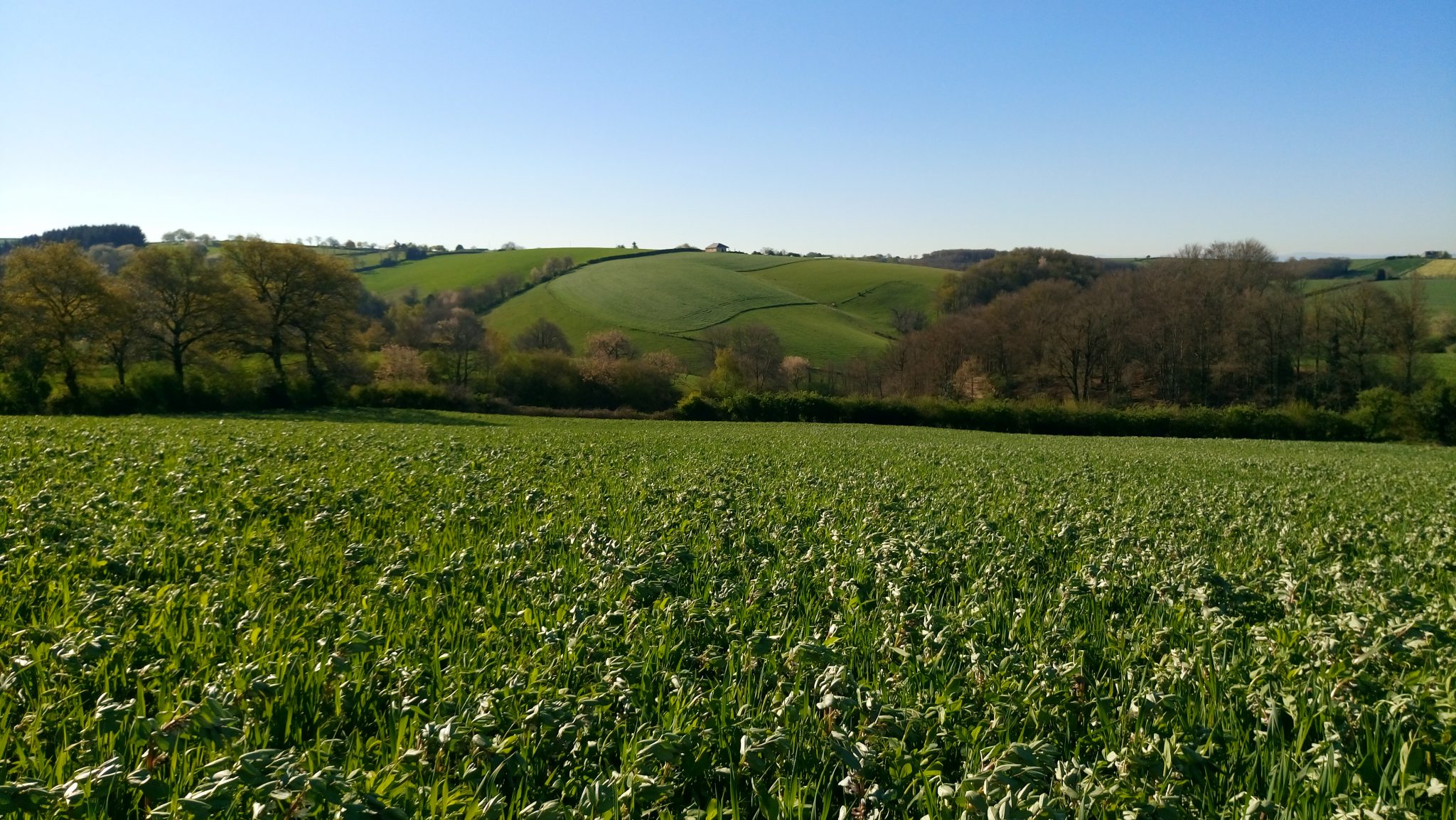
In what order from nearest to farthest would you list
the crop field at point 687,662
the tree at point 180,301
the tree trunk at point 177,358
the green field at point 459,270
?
the crop field at point 687,662, the tree at point 180,301, the tree trunk at point 177,358, the green field at point 459,270

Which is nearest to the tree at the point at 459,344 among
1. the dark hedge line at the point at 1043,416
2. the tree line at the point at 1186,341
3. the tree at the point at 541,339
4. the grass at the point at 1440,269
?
the tree at the point at 541,339

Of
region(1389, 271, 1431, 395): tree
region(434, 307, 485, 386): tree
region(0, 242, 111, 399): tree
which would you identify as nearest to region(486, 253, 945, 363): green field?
region(434, 307, 485, 386): tree

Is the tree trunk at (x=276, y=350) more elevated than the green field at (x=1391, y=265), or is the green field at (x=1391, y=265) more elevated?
the green field at (x=1391, y=265)

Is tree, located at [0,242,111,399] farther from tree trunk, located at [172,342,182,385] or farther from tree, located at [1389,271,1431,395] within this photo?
tree, located at [1389,271,1431,395]

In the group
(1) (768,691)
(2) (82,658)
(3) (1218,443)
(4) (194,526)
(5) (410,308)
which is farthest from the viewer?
(5) (410,308)

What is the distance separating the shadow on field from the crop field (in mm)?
35112

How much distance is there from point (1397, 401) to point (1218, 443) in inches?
807

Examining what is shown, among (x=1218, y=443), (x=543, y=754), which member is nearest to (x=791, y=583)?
(x=543, y=754)

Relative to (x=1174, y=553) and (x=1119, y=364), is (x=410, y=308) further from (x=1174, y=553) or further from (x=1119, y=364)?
(x=1174, y=553)

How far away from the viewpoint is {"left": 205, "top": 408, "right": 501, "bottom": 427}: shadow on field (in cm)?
4241

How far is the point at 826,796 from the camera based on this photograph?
288cm

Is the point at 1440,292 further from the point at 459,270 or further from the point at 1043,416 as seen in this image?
the point at 459,270

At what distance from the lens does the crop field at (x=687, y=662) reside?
2771 millimetres

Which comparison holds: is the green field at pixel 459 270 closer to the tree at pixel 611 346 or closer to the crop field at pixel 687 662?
the tree at pixel 611 346
